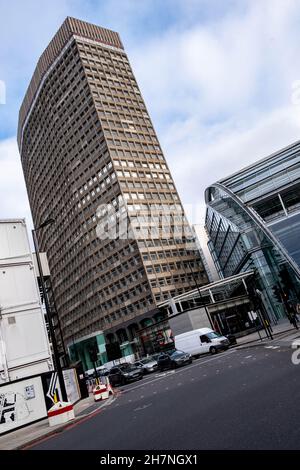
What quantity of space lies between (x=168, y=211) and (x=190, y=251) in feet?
32.2

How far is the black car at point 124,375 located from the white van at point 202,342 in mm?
4364

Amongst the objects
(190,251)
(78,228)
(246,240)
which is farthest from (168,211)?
(246,240)

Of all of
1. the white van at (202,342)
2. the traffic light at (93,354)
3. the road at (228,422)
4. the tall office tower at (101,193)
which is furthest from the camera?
the tall office tower at (101,193)

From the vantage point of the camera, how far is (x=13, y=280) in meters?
22.6

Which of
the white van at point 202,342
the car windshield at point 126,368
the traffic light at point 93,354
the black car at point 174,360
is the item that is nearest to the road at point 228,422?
the black car at point 174,360

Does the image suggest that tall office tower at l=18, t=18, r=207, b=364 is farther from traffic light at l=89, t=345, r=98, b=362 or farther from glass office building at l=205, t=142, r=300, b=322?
traffic light at l=89, t=345, r=98, b=362

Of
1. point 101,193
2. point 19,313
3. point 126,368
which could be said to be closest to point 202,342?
point 126,368

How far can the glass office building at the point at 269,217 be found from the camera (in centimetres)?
4788

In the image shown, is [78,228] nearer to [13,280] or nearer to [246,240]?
[246,240]

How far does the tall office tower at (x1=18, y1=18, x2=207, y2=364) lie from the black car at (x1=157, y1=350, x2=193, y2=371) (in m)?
38.3

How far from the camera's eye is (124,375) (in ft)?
101

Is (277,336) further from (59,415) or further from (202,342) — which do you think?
(59,415)

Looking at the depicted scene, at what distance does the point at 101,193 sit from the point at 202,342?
54.2 meters

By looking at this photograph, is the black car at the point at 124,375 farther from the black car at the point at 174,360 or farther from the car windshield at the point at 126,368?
the black car at the point at 174,360
